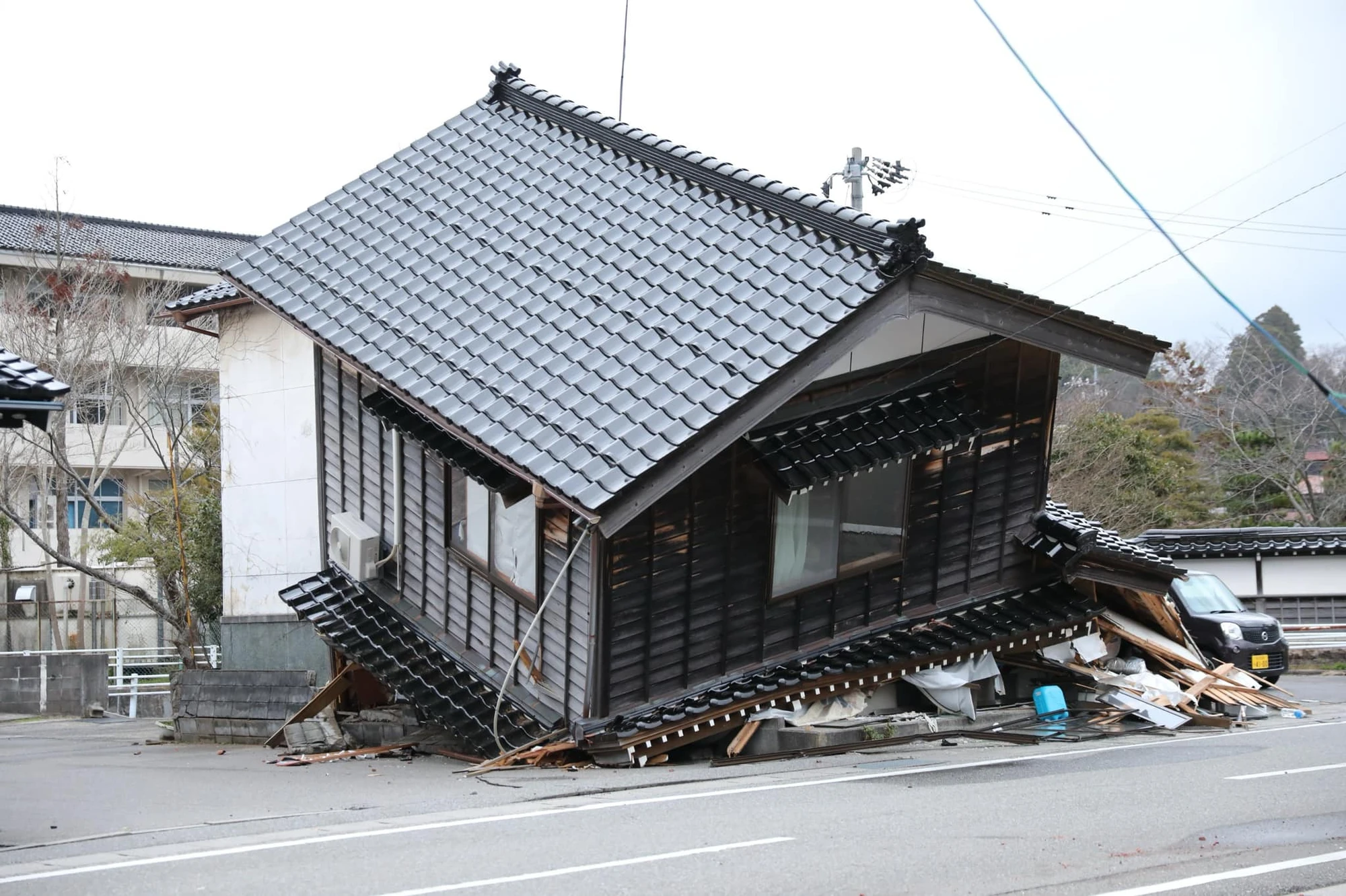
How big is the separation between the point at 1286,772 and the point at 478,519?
8.13m

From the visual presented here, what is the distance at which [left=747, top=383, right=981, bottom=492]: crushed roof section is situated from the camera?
11078 mm

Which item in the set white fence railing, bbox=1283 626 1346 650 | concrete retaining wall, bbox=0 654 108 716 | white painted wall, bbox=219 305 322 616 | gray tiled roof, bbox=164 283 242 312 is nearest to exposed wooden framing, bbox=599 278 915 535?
white painted wall, bbox=219 305 322 616

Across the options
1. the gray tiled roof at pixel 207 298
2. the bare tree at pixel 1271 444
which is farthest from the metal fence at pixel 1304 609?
the gray tiled roof at pixel 207 298

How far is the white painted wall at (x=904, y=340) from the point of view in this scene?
1198 centimetres

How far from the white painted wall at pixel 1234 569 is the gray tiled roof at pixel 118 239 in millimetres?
24317

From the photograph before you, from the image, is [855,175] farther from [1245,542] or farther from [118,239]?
[118,239]

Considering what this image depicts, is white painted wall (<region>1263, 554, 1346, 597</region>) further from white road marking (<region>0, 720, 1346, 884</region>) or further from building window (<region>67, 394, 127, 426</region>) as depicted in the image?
building window (<region>67, 394, 127, 426</region>)

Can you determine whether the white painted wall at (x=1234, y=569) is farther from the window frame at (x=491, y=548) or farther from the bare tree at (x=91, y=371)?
the bare tree at (x=91, y=371)

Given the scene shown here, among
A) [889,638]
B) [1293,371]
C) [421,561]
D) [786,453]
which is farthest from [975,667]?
[1293,371]

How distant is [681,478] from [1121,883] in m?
4.89

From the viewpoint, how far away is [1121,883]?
616 centimetres

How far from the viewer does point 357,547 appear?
14.5m

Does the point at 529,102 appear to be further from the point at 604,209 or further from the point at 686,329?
the point at 686,329

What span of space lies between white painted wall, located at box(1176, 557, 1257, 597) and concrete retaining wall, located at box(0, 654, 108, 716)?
23.0 metres
